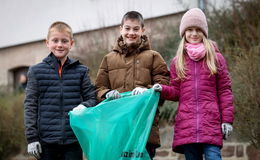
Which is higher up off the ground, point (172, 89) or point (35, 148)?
point (172, 89)

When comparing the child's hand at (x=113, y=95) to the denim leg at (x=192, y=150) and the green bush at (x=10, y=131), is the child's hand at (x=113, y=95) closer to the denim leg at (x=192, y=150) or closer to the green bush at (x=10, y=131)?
the denim leg at (x=192, y=150)

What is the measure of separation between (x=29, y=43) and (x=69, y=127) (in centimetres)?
960

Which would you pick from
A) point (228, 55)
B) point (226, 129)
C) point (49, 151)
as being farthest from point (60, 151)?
point (228, 55)

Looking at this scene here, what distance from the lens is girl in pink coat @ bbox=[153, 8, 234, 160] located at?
3672 mm

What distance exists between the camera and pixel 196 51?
151 inches

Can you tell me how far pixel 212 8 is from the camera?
8812 mm

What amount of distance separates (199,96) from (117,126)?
0.70m

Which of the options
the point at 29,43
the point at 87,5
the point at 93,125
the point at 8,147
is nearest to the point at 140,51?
the point at 93,125

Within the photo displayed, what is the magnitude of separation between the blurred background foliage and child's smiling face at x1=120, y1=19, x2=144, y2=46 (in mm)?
1821

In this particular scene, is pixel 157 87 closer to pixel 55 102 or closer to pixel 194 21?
pixel 194 21

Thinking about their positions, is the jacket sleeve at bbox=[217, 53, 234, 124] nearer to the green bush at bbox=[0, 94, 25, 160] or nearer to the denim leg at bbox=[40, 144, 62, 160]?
the denim leg at bbox=[40, 144, 62, 160]

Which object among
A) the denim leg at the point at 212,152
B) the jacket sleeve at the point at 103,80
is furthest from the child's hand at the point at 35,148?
the denim leg at the point at 212,152

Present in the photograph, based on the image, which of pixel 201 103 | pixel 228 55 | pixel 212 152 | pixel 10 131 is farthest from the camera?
pixel 10 131

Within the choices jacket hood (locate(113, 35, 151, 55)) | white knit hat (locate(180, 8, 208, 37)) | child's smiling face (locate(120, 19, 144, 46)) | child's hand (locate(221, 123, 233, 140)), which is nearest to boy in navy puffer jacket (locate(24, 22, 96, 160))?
jacket hood (locate(113, 35, 151, 55))
